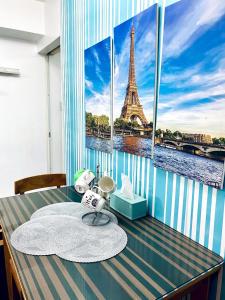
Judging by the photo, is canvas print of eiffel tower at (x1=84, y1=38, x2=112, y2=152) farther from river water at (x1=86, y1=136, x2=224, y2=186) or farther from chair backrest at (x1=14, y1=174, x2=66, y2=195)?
chair backrest at (x1=14, y1=174, x2=66, y2=195)

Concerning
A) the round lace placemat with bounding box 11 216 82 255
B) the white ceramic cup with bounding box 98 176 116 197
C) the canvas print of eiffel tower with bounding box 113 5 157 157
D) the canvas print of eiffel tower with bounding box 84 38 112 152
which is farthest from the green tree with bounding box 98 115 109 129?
the round lace placemat with bounding box 11 216 82 255

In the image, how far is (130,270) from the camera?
2.68ft

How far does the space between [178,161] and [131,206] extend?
0.35 metres

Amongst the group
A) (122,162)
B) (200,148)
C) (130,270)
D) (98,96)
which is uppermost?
(98,96)

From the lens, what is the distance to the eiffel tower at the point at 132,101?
1.25 m

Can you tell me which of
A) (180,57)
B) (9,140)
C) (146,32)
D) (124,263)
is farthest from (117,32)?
(9,140)

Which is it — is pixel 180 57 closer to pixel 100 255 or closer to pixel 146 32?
pixel 146 32

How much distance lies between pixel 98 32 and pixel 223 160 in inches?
48.4

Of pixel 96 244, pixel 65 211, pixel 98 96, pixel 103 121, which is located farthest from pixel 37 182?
pixel 96 244

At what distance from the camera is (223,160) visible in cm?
85

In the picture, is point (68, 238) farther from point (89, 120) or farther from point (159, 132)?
point (89, 120)

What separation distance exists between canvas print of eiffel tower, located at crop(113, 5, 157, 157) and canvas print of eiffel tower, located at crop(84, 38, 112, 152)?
0.09m

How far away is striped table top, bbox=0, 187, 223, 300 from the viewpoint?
2.36 feet

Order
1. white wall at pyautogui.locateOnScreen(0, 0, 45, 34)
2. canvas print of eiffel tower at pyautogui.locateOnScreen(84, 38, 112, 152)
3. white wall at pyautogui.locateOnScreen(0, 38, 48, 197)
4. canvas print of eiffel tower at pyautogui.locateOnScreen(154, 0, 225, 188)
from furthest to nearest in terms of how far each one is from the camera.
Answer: white wall at pyautogui.locateOnScreen(0, 38, 48, 197)
white wall at pyautogui.locateOnScreen(0, 0, 45, 34)
canvas print of eiffel tower at pyautogui.locateOnScreen(84, 38, 112, 152)
canvas print of eiffel tower at pyautogui.locateOnScreen(154, 0, 225, 188)
